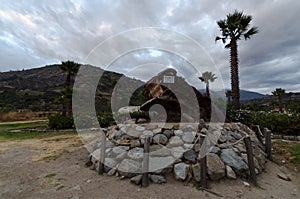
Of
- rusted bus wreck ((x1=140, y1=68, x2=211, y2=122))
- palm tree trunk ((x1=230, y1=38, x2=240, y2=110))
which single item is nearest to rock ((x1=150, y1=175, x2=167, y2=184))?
rusted bus wreck ((x1=140, y1=68, x2=211, y2=122))

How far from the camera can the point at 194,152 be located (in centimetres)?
475

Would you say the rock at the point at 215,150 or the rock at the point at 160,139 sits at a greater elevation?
the rock at the point at 160,139

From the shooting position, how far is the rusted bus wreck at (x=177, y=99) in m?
6.21

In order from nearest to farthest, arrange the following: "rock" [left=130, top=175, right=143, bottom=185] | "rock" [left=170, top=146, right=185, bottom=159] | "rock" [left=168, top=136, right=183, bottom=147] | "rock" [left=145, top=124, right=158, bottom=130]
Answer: "rock" [left=130, top=175, right=143, bottom=185] → "rock" [left=170, top=146, right=185, bottom=159] → "rock" [left=168, top=136, right=183, bottom=147] → "rock" [left=145, top=124, right=158, bottom=130]

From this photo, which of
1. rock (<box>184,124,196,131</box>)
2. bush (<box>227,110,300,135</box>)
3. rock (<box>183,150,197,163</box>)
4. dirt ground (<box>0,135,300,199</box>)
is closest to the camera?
dirt ground (<box>0,135,300,199</box>)

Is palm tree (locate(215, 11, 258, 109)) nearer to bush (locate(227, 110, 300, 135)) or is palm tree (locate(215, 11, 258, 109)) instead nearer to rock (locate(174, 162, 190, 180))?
bush (locate(227, 110, 300, 135))

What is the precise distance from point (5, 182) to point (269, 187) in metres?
6.05

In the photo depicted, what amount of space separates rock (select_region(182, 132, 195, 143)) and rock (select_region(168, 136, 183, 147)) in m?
0.14

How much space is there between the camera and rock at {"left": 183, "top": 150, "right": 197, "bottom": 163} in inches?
181

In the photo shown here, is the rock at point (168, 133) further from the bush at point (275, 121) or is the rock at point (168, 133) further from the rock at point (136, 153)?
the bush at point (275, 121)

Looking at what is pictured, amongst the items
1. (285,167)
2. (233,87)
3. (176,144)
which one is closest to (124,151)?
(176,144)

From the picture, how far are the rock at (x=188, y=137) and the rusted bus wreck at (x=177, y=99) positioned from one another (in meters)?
0.96

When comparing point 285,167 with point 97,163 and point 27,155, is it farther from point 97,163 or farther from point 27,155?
point 27,155

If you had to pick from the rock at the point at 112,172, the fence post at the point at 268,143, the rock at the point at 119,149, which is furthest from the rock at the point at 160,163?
the fence post at the point at 268,143
